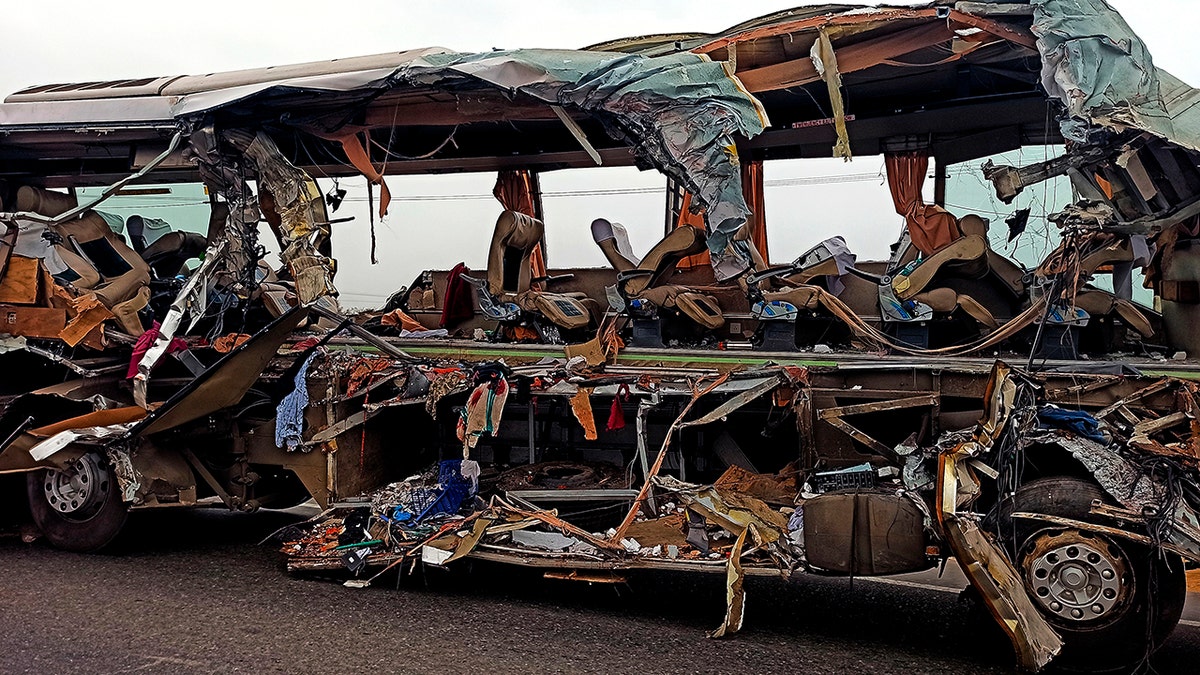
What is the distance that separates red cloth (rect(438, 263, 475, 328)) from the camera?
945cm

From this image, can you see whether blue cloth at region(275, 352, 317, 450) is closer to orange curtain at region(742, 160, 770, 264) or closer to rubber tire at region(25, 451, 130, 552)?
rubber tire at region(25, 451, 130, 552)

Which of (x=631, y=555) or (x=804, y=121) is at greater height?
(x=804, y=121)

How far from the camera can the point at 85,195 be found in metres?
9.84

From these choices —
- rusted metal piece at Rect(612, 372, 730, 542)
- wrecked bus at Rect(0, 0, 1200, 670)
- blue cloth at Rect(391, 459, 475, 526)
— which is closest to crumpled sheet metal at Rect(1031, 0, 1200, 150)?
wrecked bus at Rect(0, 0, 1200, 670)

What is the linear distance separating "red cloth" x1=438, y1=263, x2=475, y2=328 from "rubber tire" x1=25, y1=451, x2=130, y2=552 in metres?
3.20

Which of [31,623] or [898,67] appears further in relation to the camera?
[898,67]

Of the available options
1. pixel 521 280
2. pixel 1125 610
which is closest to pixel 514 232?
pixel 521 280

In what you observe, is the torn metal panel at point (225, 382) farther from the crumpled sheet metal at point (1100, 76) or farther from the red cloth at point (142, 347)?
the crumpled sheet metal at point (1100, 76)

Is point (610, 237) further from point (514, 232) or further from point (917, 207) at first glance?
point (917, 207)

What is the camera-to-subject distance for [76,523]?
→ 8109mm

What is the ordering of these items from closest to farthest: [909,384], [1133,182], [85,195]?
[1133,182] < [909,384] < [85,195]

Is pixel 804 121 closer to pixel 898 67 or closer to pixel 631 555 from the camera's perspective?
pixel 898 67

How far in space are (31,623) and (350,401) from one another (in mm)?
A: 2658

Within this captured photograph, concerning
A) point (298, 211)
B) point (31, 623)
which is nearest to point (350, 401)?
point (298, 211)
